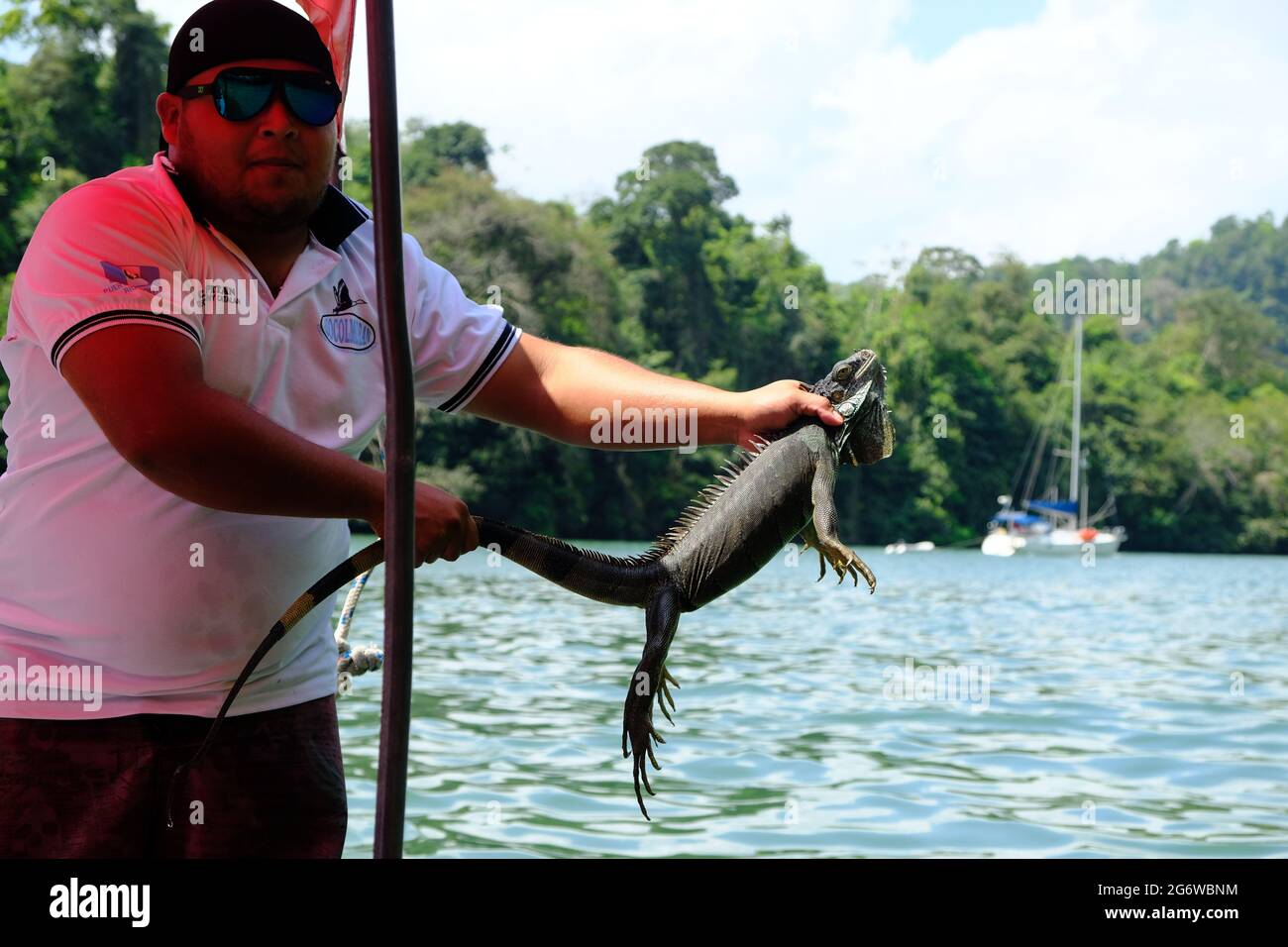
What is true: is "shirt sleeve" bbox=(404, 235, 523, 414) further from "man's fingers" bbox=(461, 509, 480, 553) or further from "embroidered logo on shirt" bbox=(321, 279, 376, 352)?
"man's fingers" bbox=(461, 509, 480, 553)

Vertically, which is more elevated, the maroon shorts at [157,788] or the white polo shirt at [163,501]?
the white polo shirt at [163,501]

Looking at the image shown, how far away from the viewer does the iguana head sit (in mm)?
2492

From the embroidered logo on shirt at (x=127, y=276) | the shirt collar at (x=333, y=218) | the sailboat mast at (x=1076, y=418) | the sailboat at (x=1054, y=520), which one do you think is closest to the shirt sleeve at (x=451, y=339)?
the shirt collar at (x=333, y=218)

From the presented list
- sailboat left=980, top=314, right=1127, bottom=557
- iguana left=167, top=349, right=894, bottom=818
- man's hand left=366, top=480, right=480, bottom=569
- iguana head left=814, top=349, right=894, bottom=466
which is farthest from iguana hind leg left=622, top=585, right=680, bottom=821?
sailboat left=980, top=314, right=1127, bottom=557

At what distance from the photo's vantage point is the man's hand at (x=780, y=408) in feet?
8.03

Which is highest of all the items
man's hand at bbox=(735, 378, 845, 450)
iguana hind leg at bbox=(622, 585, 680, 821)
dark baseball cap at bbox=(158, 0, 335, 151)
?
dark baseball cap at bbox=(158, 0, 335, 151)

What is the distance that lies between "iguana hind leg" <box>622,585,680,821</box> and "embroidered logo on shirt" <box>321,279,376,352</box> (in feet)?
2.45

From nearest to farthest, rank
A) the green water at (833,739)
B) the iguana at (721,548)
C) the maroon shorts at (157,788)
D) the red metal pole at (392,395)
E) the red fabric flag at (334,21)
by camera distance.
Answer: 1. the red metal pole at (392,395)
2. the iguana at (721,548)
3. the maroon shorts at (157,788)
4. the red fabric flag at (334,21)
5. the green water at (833,739)

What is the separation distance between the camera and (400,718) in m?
1.34

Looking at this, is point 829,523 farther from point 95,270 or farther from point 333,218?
point 95,270

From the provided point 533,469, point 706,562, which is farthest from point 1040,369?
point 706,562

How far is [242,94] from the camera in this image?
2.18 metres

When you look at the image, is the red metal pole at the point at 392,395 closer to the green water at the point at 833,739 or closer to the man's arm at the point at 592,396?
the man's arm at the point at 592,396
